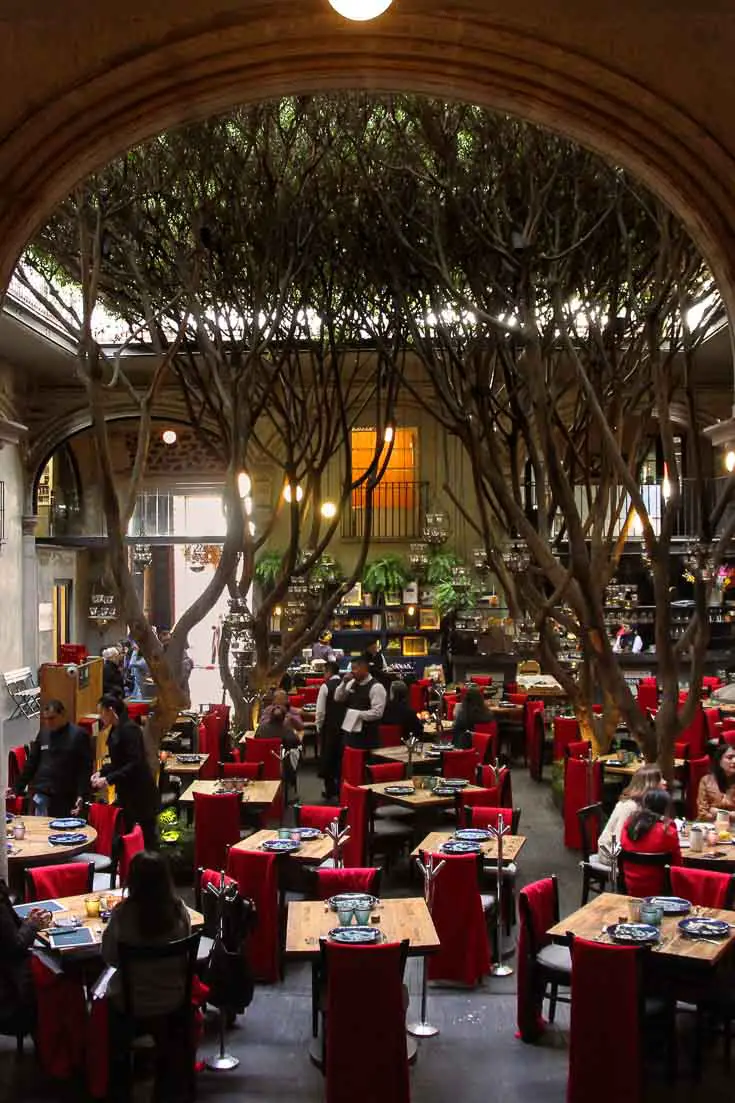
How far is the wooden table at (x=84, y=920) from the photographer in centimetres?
557

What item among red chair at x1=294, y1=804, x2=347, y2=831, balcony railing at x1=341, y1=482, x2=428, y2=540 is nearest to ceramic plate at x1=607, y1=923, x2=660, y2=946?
red chair at x1=294, y1=804, x2=347, y2=831

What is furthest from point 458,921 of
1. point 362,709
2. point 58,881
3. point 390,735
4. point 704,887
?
point 390,735

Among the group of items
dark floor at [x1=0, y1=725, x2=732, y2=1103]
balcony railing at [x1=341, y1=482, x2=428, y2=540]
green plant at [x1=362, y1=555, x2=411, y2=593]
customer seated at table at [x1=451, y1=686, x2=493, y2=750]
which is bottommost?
dark floor at [x1=0, y1=725, x2=732, y2=1103]

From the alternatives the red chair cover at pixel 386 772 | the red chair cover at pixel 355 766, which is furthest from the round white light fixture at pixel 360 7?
the red chair cover at pixel 355 766

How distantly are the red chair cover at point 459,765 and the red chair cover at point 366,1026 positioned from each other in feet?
17.5

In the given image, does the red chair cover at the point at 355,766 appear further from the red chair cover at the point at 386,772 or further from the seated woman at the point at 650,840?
the seated woman at the point at 650,840

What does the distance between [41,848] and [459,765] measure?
4336 millimetres

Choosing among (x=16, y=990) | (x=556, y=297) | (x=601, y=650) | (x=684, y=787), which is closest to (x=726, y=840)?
(x=601, y=650)

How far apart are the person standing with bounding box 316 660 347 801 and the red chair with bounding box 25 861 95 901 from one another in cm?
543

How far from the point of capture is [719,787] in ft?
28.0

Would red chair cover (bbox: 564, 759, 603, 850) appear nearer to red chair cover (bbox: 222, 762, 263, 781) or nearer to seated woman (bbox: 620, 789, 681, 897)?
red chair cover (bbox: 222, 762, 263, 781)

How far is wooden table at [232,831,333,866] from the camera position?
7.52 metres

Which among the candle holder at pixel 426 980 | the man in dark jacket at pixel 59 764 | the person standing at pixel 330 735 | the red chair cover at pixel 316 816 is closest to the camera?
the candle holder at pixel 426 980

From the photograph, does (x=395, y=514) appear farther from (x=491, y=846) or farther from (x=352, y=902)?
(x=352, y=902)
